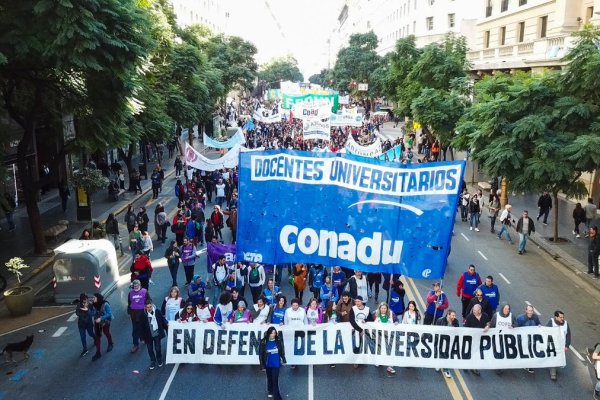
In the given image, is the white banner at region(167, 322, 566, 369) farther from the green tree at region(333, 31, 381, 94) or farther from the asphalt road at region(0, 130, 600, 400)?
the green tree at region(333, 31, 381, 94)

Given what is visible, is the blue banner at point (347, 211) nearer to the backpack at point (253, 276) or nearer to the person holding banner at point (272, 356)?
the person holding banner at point (272, 356)

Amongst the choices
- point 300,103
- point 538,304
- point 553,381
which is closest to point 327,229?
point 553,381

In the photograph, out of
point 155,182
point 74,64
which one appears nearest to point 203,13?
point 155,182

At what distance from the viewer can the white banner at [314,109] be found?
134ft

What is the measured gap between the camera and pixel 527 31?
108 feet

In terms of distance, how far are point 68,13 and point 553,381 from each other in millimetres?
13952

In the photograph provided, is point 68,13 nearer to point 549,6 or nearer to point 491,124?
point 491,124

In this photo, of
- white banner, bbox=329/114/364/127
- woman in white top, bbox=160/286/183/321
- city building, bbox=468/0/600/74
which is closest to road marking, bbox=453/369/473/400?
woman in white top, bbox=160/286/183/321

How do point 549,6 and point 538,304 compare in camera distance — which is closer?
point 538,304

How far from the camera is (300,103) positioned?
147 feet

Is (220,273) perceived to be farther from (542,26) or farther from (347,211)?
(542,26)

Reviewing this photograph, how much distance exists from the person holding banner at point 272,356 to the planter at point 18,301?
7.74 meters

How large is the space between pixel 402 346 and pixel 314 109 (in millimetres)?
31563

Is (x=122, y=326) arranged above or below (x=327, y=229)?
below
